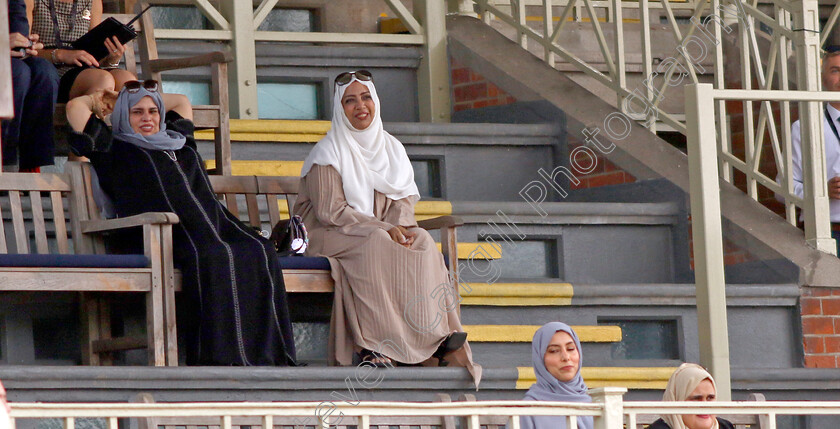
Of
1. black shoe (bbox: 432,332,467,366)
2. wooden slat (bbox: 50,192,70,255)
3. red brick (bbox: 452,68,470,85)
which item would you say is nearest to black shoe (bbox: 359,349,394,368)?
black shoe (bbox: 432,332,467,366)

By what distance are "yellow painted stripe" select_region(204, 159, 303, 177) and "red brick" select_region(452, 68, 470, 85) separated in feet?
4.18

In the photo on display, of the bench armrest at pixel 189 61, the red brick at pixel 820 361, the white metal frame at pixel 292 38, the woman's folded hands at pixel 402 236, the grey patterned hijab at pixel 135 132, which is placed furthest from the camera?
the white metal frame at pixel 292 38

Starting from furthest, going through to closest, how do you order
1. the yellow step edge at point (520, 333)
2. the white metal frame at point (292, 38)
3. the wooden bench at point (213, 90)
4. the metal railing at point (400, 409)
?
1. the white metal frame at point (292, 38)
2. the wooden bench at point (213, 90)
3. the yellow step edge at point (520, 333)
4. the metal railing at point (400, 409)

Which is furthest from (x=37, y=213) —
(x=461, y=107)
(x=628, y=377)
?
(x=461, y=107)

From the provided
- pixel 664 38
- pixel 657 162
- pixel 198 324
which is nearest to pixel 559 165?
pixel 657 162

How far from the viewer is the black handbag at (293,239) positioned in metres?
5.00

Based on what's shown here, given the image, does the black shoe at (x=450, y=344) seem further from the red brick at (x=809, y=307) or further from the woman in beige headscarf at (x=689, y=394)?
the red brick at (x=809, y=307)

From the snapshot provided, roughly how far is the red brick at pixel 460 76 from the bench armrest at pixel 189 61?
55.5 inches

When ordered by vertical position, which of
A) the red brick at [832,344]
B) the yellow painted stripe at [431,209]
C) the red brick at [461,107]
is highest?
the red brick at [461,107]

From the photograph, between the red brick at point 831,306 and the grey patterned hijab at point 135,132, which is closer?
the grey patterned hijab at point 135,132

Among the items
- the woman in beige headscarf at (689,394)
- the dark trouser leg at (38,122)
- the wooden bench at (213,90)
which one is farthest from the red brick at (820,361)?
the dark trouser leg at (38,122)

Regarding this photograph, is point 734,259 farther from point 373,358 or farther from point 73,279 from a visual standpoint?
point 73,279

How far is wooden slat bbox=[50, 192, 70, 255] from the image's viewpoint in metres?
4.90

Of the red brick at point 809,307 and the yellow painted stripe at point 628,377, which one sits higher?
the red brick at point 809,307
